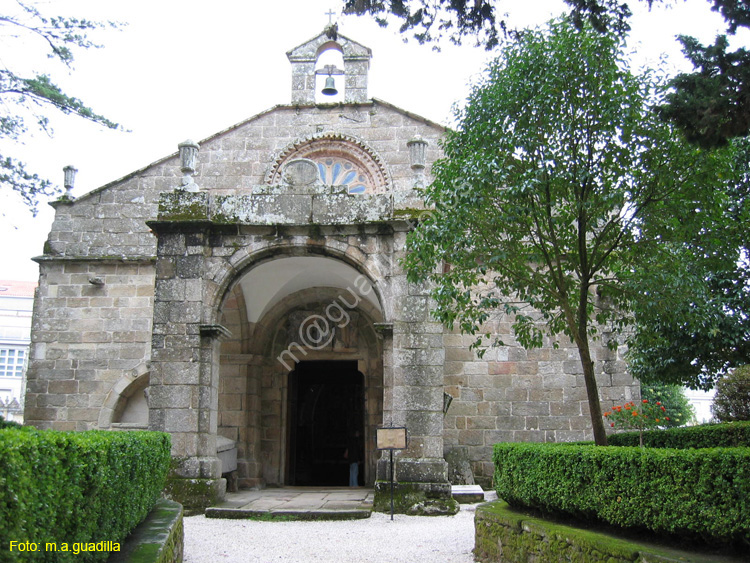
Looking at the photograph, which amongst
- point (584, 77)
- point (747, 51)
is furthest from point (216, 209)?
point (747, 51)

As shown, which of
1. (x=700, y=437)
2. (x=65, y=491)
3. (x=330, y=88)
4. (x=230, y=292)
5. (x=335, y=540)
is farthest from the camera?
(x=330, y=88)

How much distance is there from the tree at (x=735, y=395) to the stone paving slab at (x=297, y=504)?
28.1 ft

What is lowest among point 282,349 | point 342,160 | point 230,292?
point 282,349

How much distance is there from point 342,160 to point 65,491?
32.6 feet

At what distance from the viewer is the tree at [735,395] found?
544 inches

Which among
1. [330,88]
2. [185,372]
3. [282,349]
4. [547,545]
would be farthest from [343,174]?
[547,545]

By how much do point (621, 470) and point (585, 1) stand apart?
2764 mm

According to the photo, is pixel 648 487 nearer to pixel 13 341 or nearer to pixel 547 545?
pixel 547 545

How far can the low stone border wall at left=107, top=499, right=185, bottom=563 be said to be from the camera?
148 inches

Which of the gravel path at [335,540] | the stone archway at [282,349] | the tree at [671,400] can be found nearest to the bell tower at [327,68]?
the stone archway at [282,349]

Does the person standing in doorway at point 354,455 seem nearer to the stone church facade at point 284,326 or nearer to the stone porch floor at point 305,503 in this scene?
the stone church facade at point 284,326

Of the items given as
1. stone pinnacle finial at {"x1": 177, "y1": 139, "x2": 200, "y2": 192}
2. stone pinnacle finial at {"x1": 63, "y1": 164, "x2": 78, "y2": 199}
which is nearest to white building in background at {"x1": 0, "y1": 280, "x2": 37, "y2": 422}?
stone pinnacle finial at {"x1": 63, "y1": 164, "x2": 78, "y2": 199}

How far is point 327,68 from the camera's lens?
41.8ft

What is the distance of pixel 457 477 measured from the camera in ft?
31.6
